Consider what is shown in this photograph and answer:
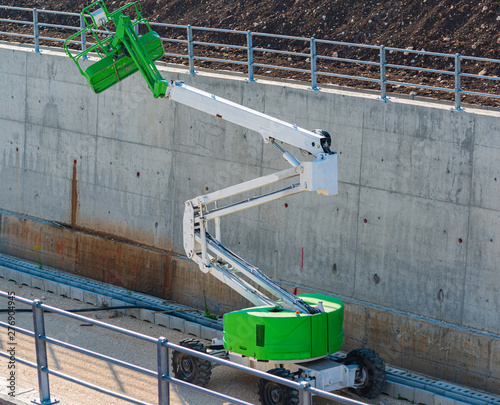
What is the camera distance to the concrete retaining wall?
12562 mm

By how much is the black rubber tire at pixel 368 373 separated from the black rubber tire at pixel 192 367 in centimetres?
195

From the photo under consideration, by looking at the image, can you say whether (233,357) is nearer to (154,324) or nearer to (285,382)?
(154,324)

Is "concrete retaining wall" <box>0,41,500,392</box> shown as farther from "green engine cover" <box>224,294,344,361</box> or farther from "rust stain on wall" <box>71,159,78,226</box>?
"green engine cover" <box>224,294,344,361</box>

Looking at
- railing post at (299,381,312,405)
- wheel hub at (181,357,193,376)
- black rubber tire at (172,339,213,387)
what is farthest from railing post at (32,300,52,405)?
wheel hub at (181,357,193,376)

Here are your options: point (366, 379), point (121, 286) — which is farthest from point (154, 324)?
point (366, 379)

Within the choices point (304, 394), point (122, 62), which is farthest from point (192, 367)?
point (304, 394)

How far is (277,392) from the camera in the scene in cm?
1113

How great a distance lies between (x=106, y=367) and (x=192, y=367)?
1389mm

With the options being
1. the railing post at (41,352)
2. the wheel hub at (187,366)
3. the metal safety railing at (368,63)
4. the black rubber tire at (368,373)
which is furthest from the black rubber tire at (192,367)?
the metal safety railing at (368,63)

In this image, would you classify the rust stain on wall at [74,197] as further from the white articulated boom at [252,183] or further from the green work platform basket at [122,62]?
the green work platform basket at [122,62]

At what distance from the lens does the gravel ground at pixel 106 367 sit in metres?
11.5

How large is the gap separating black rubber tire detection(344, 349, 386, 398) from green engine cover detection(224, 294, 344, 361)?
0.45 metres

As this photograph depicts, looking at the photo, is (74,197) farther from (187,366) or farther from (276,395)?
(276,395)

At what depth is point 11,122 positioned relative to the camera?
61.7 feet
